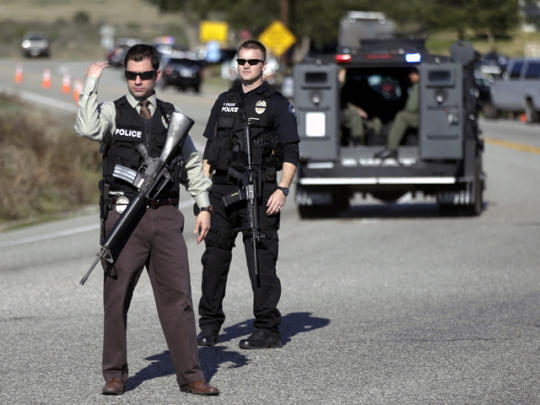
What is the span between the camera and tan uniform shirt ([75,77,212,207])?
19.9ft

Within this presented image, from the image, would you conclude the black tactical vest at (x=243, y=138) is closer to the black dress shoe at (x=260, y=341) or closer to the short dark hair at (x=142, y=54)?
the black dress shoe at (x=260, y=341)

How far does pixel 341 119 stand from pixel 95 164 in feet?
25.1

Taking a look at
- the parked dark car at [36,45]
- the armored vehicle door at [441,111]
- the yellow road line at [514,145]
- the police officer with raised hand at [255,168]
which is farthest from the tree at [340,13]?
the police officer with raised hand at [255,168]

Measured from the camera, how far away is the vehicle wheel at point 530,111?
36438 mm

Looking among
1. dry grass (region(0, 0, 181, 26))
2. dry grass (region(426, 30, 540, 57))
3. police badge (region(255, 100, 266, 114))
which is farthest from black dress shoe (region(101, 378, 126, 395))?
dry grass (region(0, 0, 181, 26))

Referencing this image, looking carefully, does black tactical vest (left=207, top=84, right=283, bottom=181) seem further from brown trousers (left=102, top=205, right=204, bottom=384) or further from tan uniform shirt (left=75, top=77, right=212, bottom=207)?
brown trousers (left=102, top=205, right=204, bottom=384)

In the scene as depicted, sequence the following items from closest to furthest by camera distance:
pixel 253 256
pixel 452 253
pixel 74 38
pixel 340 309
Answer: pixel 253 256
pixel 340 309
pixel 452 253
pixel 74 38

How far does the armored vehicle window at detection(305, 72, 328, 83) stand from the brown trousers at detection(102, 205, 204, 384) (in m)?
9.02

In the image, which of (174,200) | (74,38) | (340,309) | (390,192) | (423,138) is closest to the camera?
(174,200)

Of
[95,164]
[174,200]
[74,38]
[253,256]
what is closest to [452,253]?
[253,256]

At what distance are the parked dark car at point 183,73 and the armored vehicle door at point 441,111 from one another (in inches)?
1428

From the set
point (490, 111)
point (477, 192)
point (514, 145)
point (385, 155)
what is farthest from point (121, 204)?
point (490, 111)

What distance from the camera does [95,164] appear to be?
22.7 meters

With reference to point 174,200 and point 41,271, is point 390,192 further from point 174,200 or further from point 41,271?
point 174,200
